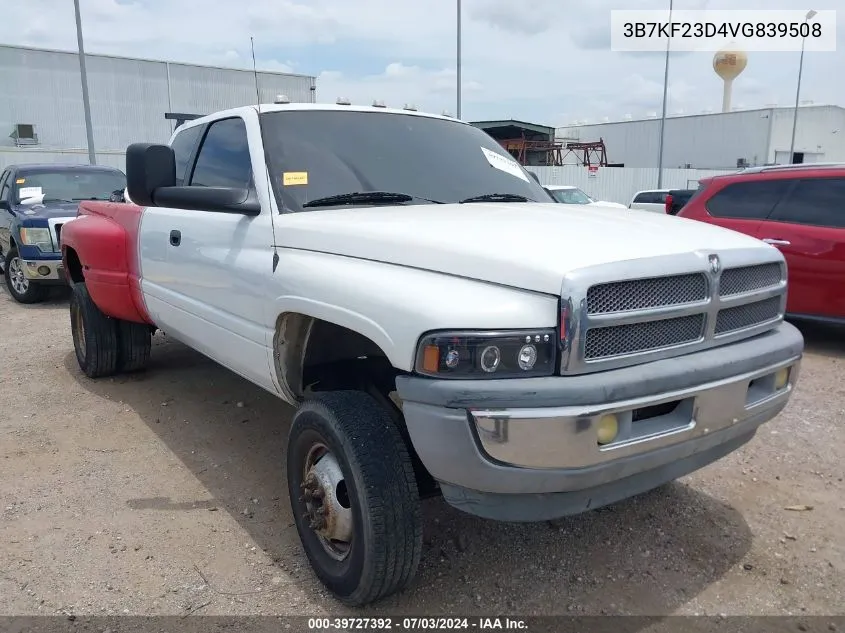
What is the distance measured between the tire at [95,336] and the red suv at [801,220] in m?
5.86

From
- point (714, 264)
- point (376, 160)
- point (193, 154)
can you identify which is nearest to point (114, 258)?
point (193, 154)

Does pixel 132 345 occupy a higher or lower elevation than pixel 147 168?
lower

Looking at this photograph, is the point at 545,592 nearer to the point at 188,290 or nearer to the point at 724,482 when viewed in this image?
the point at 724,482

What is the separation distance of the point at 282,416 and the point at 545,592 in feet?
8.01

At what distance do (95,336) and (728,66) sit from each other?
1900 inches

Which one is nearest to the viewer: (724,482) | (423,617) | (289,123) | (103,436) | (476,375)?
(476,375)

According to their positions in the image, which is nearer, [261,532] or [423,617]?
[423,617]

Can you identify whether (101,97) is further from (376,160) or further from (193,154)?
(376,160)

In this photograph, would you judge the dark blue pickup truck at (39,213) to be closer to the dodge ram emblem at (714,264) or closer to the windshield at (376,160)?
the windshield at (376,160)

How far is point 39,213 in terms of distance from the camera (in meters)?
8.61

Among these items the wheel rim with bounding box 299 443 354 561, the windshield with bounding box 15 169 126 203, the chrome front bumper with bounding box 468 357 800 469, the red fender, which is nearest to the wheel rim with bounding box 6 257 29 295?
the windshield with bounding box 15 169 126 203

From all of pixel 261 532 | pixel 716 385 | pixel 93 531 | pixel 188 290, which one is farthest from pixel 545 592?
pixel 188 290

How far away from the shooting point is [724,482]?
368 cm

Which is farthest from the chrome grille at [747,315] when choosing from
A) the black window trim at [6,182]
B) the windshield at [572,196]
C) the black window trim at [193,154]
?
the windshield at [572,196]
